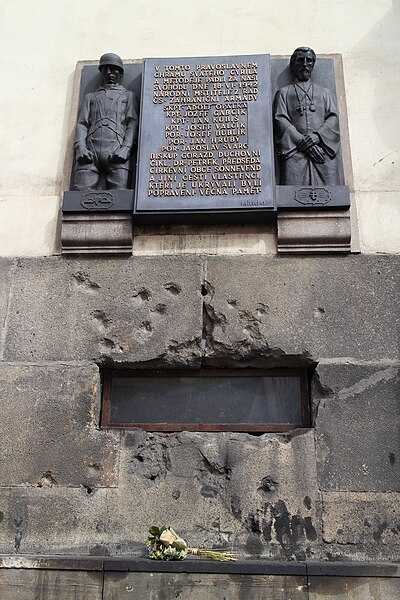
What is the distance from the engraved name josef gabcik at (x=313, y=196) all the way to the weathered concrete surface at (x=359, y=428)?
125 cm

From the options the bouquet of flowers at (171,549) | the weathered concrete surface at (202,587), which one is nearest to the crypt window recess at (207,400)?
the bouquet of flowers at (171,549)

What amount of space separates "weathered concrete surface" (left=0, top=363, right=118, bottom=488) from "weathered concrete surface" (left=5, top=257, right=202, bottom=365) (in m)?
0.16

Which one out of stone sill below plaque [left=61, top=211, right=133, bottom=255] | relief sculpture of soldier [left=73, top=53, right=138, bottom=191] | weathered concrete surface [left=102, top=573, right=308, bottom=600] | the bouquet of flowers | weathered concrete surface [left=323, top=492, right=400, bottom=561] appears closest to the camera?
weathered concrete surface [left=102, top=573, right=308, bottom=600]

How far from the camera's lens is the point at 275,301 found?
504cm

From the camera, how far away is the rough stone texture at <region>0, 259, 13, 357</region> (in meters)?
5.14

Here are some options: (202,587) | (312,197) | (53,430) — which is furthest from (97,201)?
(202,587)

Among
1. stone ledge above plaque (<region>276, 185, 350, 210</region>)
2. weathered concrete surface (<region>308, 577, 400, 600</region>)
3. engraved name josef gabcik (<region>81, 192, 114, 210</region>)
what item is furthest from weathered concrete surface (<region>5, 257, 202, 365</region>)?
weathered concrete surface (<region>308, 577, 400, 600</region>)

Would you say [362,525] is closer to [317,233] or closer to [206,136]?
[317,233]

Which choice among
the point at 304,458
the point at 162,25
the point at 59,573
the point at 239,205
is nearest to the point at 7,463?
the point at 59,573

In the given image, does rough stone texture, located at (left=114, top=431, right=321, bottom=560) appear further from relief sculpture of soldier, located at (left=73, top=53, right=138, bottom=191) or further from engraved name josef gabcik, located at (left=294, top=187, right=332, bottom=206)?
relief sculpture of soldier, located at (left=73, top=53, right=138, bottom=191)

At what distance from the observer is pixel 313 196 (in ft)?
17.0

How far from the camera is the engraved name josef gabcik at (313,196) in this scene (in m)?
5.16

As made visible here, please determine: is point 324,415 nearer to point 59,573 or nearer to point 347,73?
point 59,573

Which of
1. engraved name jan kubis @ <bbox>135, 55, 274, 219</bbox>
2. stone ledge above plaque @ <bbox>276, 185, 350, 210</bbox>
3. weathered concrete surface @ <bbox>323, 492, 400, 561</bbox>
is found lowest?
weathered concrete surface @ <bbox>323, 492, 400, 561</bbox>
